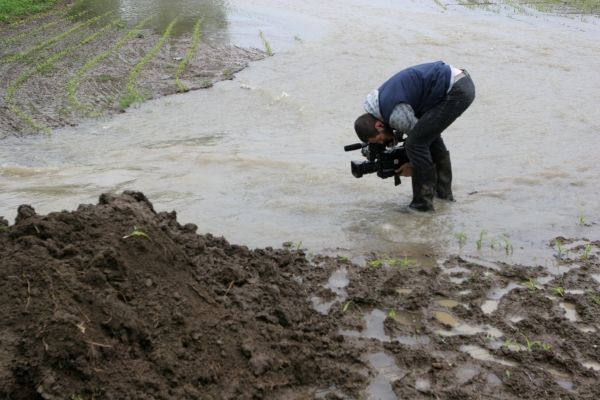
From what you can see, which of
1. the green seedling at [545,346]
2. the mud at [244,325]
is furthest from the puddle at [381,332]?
the green seedling at [545,346]

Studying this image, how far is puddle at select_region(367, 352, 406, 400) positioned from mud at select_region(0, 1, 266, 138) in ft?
22.5

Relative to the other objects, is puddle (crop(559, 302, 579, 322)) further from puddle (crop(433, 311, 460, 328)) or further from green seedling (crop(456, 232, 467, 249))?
green seedling (crop(456, 232, 467, 249))

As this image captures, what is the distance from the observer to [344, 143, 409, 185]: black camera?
5.40m

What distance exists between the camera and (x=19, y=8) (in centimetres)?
1786

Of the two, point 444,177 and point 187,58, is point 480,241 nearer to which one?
Result: point 444,177

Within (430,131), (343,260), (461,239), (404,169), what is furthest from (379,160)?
(343,260)

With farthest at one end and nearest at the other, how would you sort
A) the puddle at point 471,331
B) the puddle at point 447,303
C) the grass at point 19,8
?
1. the grass at point 19,8
2. the puddle at point 447,303
3. the puddle at point 471,331

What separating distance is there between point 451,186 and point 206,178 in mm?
2369

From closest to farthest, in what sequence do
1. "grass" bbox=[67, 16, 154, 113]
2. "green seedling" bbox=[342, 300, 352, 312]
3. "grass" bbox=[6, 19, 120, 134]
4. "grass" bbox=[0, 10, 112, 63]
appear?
"green seedling" bbox=[342, 300, 352, 312], "grass" bbox=[6, 19, 120, 134], "grass" bbox=[67, 16, 154, 113], "grass" bbox=[0, 10, 112, 63]

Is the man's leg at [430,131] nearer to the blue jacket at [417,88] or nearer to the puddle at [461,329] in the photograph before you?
the blue jacket at [417,88]

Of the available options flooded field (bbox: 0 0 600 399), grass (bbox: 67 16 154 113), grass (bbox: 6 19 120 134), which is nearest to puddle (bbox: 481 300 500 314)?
flooded field (bbox: 0 0 600 399)

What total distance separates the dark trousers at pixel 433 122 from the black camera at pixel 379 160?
130 mm

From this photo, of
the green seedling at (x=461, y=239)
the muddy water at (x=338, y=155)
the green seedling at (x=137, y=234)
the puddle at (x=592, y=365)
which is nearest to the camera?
the puddle at (x=592, y=365)

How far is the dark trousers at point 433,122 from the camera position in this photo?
5.26 m
